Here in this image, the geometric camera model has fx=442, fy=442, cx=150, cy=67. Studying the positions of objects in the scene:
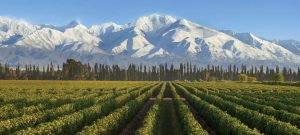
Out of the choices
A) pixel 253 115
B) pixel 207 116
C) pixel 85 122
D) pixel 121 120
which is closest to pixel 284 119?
pixel 253 115

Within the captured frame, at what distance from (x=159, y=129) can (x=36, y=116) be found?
1018 cm

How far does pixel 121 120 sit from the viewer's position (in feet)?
124

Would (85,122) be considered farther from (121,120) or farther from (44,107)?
(44,107)

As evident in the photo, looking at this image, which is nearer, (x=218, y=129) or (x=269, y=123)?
(x=269, y=123)

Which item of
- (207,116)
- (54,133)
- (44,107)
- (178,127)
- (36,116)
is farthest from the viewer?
(44,107)

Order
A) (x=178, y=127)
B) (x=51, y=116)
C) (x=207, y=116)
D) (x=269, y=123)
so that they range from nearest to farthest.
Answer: (x=269, y=123)
(x=51, y=116)
(x=178, y=127)
(x=207, y=116)

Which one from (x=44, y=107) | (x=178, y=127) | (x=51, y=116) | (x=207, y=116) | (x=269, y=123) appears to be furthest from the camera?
(x=44, y=107)

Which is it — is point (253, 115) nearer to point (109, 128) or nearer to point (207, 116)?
point (207, 116)

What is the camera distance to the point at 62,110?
130 ft

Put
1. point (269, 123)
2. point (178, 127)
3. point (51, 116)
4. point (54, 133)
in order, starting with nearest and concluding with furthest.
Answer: point (54, 133) < point (269, 123) < point (51, 116) < point (178, 127)

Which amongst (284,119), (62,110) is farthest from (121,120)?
(284,119)

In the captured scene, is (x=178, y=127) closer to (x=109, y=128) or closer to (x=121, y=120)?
(x=121, y=120)

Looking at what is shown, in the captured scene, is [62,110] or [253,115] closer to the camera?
[253,115]

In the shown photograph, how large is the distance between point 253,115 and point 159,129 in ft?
25.6
